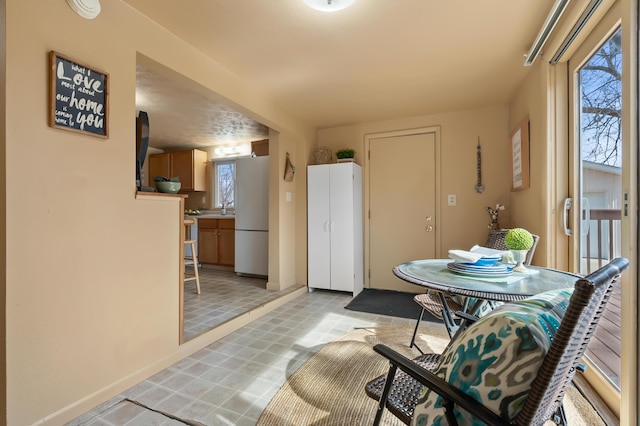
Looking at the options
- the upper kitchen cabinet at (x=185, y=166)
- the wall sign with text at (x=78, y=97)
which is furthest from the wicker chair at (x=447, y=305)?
the upper kitchen cabinet at (x=185, y=166)

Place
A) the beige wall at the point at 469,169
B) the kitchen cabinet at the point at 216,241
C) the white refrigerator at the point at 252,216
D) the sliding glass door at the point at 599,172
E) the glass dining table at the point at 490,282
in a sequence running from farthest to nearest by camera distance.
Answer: the kitchen cabinet at the point at 216,241 → the white refrigerator at the point at 252,216 → the beige wall at the point at 469,169 → the sliding glass door at the point at 599,172 → the glass dining table at the point at 490,282

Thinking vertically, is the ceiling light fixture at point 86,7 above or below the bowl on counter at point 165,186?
above

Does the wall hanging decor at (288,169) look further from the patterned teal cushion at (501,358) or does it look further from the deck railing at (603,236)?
the patterned teal cushion at (501,358)

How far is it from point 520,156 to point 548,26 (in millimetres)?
1223

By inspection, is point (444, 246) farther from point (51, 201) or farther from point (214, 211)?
point (214, 211)

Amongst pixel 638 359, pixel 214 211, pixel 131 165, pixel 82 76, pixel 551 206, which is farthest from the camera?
pixel 214 211

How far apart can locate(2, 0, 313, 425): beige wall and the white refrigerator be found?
2.30 metres

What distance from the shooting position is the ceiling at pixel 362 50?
177cm

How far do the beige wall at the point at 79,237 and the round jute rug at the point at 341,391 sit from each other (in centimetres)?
91

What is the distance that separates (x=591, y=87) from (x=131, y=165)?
110 inches

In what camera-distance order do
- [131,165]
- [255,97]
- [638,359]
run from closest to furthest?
[638,359] → [131,165] → [255,97]

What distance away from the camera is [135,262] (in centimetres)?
174

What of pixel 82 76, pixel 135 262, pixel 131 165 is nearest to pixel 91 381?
pixel 135 262

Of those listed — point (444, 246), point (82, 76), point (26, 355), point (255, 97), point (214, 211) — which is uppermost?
point (255, 97)
